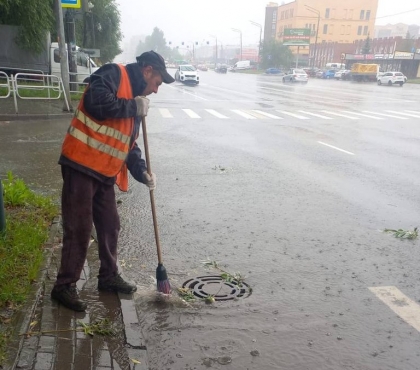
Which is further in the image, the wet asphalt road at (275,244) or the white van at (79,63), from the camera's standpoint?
the white van at (79,63)

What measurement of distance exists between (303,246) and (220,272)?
116 centimetres

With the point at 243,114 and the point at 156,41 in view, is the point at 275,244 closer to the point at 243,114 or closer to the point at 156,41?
the point at 243,114

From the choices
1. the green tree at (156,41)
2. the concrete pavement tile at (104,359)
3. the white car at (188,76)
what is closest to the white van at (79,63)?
the white car at (188,76)

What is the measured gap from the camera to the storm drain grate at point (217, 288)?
4008 mm

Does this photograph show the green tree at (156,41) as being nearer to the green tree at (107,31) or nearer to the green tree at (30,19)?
the green tree at (107,31)

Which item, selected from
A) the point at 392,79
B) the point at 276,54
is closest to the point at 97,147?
the point at 392,79

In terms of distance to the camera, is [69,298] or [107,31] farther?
[107,31]

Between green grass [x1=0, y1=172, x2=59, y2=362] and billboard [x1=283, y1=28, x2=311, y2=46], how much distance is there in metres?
92.3

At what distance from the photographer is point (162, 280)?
387 centimetres

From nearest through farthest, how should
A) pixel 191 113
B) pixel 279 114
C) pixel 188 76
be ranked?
pixel 191 113, pixel 279 114, pixel 188 76

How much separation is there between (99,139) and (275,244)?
2.60 meters

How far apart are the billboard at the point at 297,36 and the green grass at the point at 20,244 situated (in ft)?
303

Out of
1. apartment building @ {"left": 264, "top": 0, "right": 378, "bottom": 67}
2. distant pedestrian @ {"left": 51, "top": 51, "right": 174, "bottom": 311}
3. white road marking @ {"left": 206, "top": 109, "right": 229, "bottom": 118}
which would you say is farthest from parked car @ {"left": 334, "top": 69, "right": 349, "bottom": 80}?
distant pedestrian @ {"left": 51, "top": 51, "right": 174, "bottom": 311}

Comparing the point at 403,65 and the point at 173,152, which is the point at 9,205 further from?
the point at 403,65
